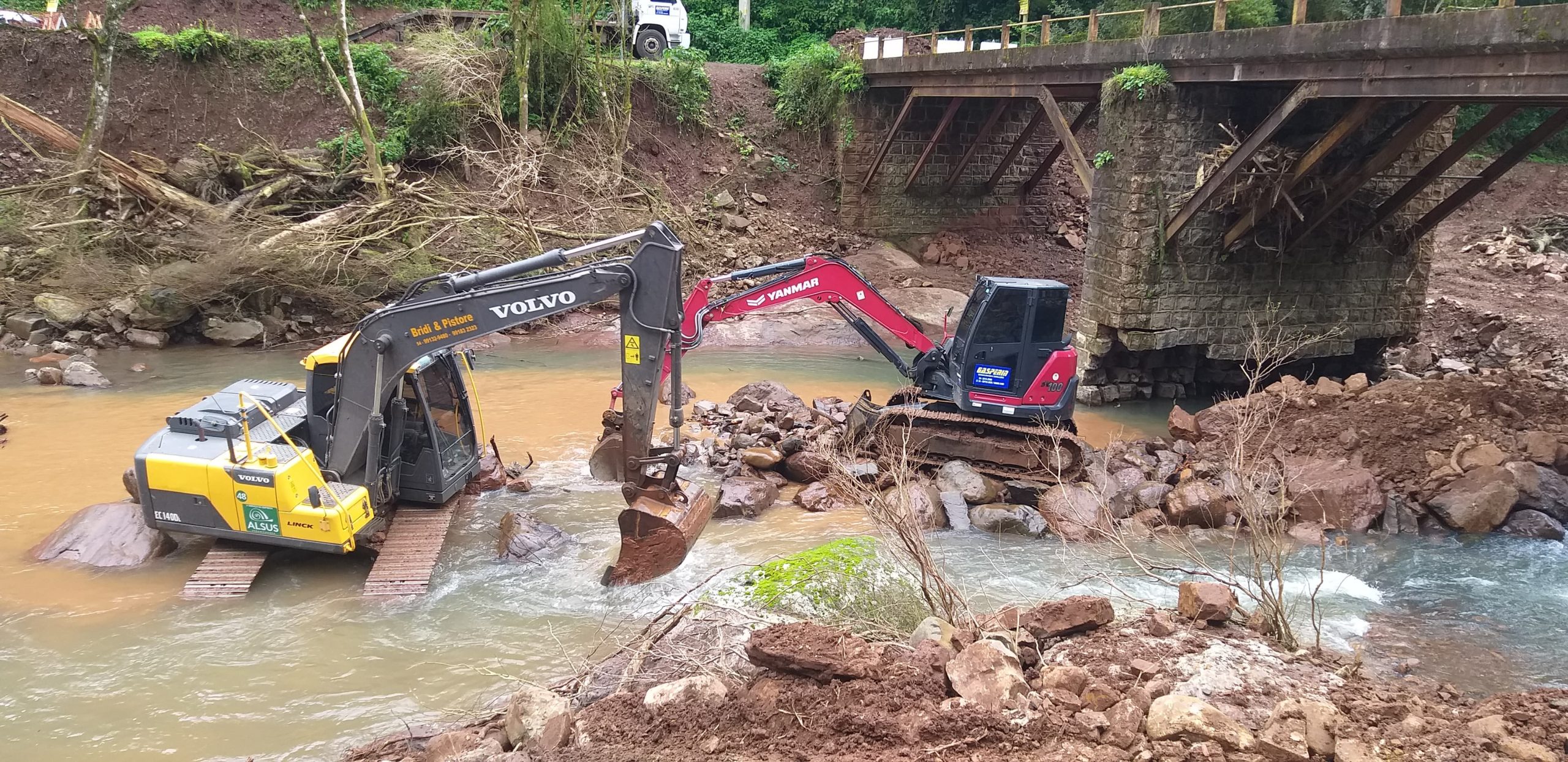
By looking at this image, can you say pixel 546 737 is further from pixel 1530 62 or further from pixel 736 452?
pixel 1530 62

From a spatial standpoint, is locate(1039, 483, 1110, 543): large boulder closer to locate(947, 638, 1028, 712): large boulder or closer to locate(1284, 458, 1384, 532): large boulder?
locate(1284, 458, 1384, 532): large boulder

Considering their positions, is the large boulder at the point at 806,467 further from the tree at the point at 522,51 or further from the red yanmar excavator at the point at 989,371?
the tree at the point at 522,51

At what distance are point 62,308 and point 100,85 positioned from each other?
4.17m

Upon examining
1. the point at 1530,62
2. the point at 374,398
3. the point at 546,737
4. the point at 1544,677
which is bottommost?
the point at 1544,677

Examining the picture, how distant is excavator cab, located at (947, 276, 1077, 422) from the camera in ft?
33.6

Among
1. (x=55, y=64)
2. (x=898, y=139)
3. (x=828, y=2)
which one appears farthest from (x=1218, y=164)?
(x=55, y=64)

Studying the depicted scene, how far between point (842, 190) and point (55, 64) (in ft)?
55.2

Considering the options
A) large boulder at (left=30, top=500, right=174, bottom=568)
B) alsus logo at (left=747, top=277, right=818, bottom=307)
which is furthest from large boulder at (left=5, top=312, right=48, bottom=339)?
alsus logo at (left=747, top=277, right=818, bottom=307)

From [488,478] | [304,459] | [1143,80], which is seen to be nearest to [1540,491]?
[1143,80]

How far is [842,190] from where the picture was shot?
22.0 meters

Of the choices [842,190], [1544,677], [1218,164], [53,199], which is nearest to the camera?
[1544,677]

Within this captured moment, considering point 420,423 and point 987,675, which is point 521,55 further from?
point 987,675

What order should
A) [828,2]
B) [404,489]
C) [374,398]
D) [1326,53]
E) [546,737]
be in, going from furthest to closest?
[828,2] < [1326,53] < [404,489] < [374,398] < [546,737]

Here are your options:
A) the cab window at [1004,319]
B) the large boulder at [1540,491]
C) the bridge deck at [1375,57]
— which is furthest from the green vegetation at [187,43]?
the large boulder at [1540,491]
